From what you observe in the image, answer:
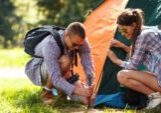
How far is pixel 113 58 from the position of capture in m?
5.97

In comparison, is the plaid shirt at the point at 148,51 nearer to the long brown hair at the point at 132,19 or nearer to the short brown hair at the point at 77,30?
the long brown hair at the point at 132,19

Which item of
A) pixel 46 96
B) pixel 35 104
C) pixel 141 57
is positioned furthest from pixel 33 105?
pixel 141 57

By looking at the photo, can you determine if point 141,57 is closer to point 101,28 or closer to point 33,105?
point 33,105

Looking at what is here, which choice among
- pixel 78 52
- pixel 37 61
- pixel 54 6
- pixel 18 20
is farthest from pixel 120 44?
pixel 18 20

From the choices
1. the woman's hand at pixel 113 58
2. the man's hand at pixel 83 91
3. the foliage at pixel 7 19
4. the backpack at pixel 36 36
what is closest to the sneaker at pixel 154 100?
the woman's hand at pixel 113 58

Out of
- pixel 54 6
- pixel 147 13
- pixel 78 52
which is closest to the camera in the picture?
pixel 78 52

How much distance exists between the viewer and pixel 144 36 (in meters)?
5.39

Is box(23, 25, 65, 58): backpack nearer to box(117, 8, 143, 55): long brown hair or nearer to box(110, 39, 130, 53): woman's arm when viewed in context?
box(110, 39, 130, 53): woman's arm

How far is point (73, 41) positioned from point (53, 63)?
0.33 meters

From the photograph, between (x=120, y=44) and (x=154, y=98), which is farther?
(x=120, y=44)

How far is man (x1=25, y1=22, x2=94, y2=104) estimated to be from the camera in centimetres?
530

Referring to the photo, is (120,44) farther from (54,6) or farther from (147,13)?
(54,6)

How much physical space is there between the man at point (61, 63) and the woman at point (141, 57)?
45cm

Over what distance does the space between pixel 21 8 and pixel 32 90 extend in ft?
93.7
